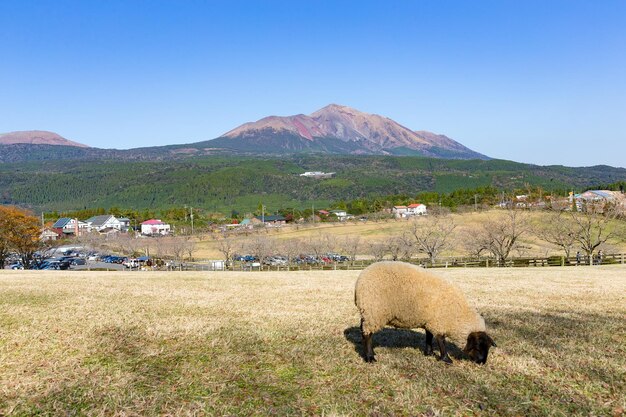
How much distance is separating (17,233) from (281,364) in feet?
232

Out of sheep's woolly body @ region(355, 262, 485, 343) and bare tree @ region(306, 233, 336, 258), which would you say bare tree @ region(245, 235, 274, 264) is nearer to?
bare tree @ region(306, 233, 336, 258)

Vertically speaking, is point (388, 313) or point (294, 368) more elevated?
point (388, 313)

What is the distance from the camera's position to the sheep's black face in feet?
29.9

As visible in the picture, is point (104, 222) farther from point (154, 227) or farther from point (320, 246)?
point (320, 246)

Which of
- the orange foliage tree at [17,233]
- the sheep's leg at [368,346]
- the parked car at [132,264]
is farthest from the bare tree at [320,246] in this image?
the sheep's leg at [368,346]

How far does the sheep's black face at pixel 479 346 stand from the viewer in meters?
9.10

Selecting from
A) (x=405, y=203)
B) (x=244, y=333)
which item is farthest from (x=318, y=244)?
(x=405, y=203)

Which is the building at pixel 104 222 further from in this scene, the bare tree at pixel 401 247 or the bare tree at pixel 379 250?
the bare tree at pixel 401 247

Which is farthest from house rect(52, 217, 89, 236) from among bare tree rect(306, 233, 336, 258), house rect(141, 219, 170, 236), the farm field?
bare tree rect(306, 233, 336, 258)

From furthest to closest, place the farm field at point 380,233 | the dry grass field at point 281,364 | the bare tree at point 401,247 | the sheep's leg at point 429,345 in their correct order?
the farm field at point 380,233 → the bare tree at point 401,247 → the sheep's leg at point 429,345 → the dry grass field at point 281,364

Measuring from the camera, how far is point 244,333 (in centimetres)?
1159

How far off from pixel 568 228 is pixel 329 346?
60826 millimetres

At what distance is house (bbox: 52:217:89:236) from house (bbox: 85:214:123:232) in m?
2.52

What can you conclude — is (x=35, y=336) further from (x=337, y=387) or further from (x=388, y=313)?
(x=388, y=313)
